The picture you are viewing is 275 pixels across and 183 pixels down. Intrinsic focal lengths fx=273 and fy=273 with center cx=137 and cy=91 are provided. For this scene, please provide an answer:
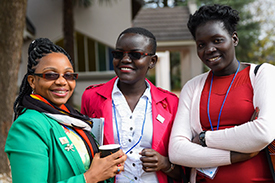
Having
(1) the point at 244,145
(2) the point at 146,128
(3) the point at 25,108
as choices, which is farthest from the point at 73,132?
(1) the point at 244,145

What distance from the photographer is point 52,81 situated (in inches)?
74.1

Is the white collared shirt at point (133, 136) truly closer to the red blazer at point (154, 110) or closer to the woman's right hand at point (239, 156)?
the red blazer at point (154, 110)

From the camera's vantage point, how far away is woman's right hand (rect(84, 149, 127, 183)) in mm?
1797

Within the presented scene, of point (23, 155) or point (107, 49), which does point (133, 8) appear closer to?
point (107, 49)

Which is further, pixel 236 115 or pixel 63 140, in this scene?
pixel 236 115

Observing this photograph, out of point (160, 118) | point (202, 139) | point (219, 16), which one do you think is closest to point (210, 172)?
point (202, 139)

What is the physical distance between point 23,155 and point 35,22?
12.9 m

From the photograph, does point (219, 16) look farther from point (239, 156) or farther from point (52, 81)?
point (52, 81)

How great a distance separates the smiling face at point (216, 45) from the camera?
Answer: 7.10 feet

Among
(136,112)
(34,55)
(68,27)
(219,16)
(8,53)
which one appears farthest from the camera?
(68,27)

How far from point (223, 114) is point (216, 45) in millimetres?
548


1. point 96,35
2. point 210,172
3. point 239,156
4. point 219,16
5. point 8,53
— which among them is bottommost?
point 210,172

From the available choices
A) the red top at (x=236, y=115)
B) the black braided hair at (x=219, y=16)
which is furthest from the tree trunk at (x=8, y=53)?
the red top at (x=236, y=115)

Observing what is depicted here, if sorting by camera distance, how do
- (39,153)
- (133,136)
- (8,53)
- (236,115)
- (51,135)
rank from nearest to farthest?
1. (39,153)
2. (51,135)
3. (236,115)
4. (133,136)
5. (8,53)
